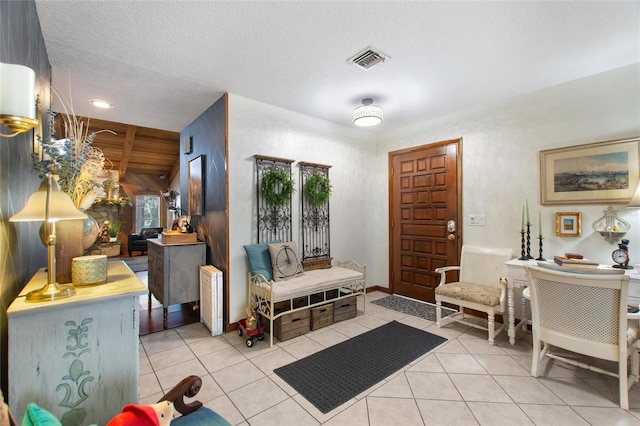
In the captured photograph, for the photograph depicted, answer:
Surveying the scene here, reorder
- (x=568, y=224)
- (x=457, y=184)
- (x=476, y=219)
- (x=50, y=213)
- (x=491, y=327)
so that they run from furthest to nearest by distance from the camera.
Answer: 1. (x=457, y=184)
2. (x=476, y=219)
3. (x=568, y=224)
4. (x=491, y=327)
5. (x=50, y=213)

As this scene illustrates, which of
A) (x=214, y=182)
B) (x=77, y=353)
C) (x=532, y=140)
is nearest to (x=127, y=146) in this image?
(x=214, y=182)

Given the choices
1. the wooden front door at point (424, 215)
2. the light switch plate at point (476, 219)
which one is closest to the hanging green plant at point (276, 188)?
the wooden front door at point (424, 215)

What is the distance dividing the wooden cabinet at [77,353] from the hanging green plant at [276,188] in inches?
81.5

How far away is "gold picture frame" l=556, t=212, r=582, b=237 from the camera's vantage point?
2834 mm

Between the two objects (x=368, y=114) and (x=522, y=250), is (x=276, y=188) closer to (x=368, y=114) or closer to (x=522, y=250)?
(x=368, y=114)

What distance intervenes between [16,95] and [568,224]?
4031mm

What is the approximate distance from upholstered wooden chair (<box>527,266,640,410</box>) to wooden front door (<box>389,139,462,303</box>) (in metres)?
1.59

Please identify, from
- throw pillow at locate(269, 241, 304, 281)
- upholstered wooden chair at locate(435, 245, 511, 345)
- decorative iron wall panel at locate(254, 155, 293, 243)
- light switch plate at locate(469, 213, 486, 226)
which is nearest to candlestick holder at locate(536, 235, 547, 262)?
upholstered wooden chair at locate(435, 245, 511, 345)

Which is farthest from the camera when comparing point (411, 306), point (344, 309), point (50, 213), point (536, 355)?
point (411, 306)

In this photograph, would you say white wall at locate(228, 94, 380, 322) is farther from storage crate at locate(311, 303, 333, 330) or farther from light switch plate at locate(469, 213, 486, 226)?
light switch plate at locate(469, 213, 486, 226)

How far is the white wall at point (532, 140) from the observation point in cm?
267

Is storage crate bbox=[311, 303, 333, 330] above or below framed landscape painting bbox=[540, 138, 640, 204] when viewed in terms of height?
below

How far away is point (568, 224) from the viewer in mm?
2889

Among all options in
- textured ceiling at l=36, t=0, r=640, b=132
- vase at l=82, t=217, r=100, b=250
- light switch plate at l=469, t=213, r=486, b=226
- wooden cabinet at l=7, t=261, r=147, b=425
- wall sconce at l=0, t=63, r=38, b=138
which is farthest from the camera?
light switch plate at l=469, t=213, r=486, b=226
